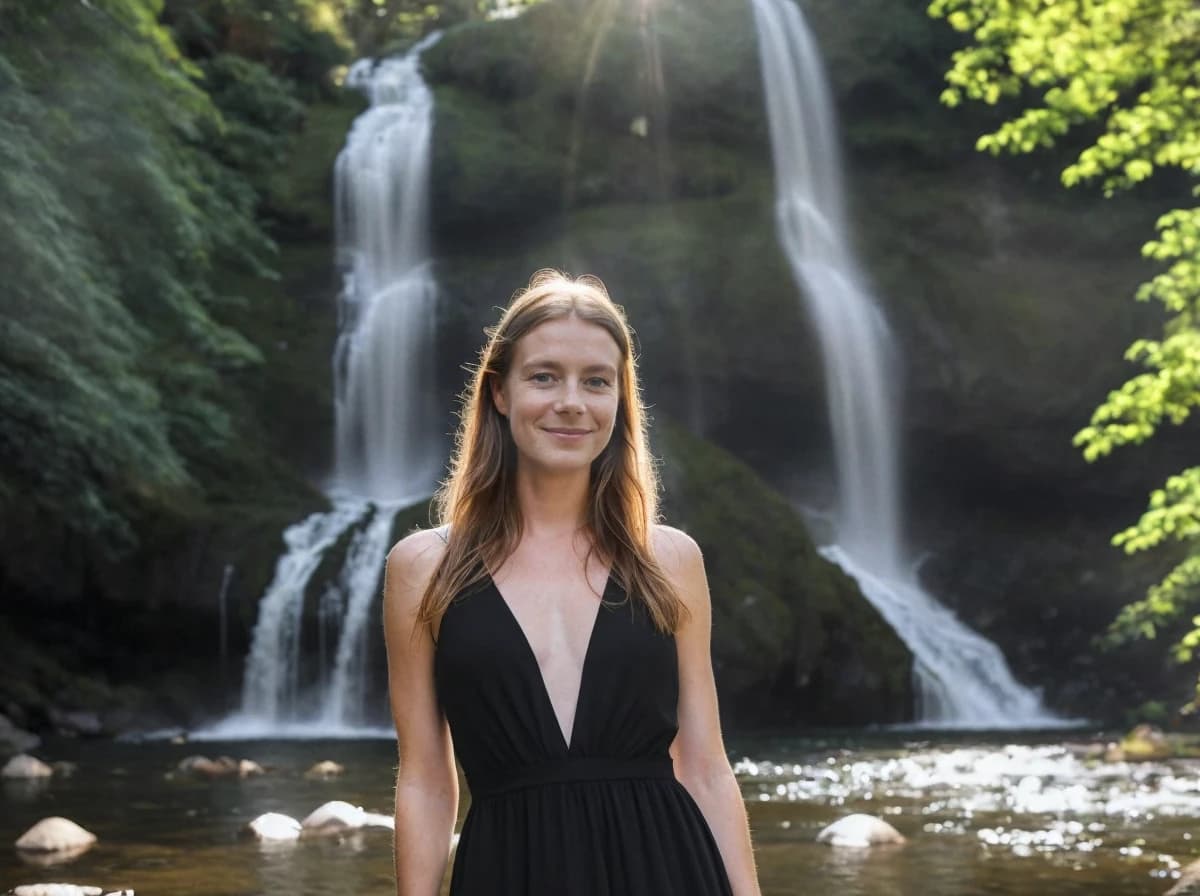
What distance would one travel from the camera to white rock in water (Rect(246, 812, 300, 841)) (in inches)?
411

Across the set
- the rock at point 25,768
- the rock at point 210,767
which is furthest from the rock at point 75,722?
the rock at point 210,767

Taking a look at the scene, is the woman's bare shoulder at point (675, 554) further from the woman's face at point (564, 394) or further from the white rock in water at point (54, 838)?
the white rock in water at point (54, 838)

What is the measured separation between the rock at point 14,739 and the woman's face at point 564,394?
15.6 m

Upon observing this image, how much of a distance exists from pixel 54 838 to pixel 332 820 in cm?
163

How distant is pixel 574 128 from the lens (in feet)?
97.2

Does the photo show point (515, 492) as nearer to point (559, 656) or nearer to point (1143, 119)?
point (559, 656)

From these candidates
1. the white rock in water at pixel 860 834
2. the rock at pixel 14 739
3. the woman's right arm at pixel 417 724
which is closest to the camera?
the woman's right arm at pixel 417 724

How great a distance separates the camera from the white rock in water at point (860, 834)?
10.1 metres

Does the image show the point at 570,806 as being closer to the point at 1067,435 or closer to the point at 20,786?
the point at 20,786

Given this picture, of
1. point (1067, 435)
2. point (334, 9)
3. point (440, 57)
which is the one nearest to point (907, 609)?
point (1067, 435)

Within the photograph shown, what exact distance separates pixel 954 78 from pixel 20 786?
923cm

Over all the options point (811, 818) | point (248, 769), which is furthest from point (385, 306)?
point (811, 818)

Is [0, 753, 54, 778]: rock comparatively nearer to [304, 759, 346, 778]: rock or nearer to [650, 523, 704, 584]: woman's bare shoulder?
[304, 759, 346, 778]: rock

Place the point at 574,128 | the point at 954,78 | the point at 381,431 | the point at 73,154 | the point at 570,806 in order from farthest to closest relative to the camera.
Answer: the point at 574,128 < the point at 381,431 < the point at 73,154 < the point at 954,78 < the point at 570,806
